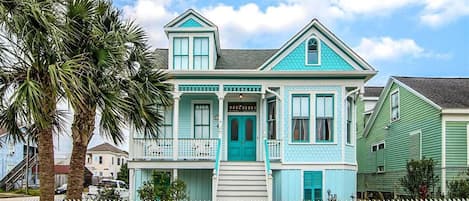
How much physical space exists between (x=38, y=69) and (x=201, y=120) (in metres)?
10.8

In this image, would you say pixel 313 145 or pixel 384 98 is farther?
pixel 384 98

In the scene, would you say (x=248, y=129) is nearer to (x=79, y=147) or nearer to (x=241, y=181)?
(x=241, y=181)

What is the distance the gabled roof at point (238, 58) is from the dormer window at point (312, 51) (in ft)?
7.02

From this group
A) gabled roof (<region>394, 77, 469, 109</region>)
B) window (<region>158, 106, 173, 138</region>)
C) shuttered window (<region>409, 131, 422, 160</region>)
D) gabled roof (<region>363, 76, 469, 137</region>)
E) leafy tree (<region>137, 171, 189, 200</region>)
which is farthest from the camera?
shuttered window (<region>409, 131, 422, 160</region>)

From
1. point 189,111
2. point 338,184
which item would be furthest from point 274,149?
point 189,111

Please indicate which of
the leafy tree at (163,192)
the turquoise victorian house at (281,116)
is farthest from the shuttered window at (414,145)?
the leafy tree at (163,192)

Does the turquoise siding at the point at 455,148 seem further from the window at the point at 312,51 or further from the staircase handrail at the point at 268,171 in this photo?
the staircase handrail at the point at 268,171

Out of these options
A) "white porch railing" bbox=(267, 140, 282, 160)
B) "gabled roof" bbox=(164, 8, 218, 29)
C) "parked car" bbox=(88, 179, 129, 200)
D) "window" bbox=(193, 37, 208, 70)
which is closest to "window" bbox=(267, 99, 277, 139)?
"white porch railing" bbox=(267, 140, 282, 160)

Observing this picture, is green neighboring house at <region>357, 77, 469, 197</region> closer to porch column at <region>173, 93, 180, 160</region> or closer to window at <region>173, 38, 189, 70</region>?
window at <region>173, 38, 189, 70</region>

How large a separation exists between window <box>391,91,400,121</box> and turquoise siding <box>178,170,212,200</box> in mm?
9084

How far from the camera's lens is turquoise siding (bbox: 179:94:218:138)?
75.6 ft

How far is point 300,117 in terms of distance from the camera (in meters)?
21.7

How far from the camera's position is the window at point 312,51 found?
71.9 ft

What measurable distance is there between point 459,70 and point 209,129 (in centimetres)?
1482
